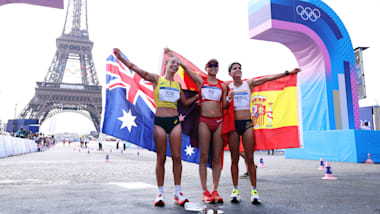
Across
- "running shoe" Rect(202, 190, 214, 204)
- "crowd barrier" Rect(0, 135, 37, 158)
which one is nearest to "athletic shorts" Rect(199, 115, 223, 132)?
"running shoe" Rect(202, 190, 214, 204)

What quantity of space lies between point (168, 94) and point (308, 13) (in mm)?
13736

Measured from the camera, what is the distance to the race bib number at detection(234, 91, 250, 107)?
4395mm

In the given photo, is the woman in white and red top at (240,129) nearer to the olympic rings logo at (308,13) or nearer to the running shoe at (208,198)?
the running shoe at (208,198)

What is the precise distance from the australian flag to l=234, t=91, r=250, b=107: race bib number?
905 millimetres

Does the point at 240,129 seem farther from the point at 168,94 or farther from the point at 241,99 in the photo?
the point at 168,94

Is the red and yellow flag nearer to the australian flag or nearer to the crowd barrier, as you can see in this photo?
the australian flag

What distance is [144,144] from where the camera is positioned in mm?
4762

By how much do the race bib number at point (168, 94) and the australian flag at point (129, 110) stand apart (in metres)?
0.61

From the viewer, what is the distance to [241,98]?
4.41 m

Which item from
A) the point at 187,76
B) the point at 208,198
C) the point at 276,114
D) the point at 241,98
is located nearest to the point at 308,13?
the point at 276,114

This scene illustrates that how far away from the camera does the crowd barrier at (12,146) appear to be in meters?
17.3

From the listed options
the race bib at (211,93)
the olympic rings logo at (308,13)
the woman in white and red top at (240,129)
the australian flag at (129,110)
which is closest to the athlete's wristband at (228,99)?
the woman in white and red top at (240,129)

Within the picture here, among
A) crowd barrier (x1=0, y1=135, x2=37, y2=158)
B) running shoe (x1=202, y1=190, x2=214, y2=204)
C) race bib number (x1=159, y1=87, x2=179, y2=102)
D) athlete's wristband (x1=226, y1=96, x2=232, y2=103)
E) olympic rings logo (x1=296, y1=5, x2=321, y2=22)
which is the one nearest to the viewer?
running shoe (x1=202, y1=190, x2=214, y2=204)

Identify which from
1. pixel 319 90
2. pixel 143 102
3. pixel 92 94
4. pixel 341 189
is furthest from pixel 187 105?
pixel 92 94
